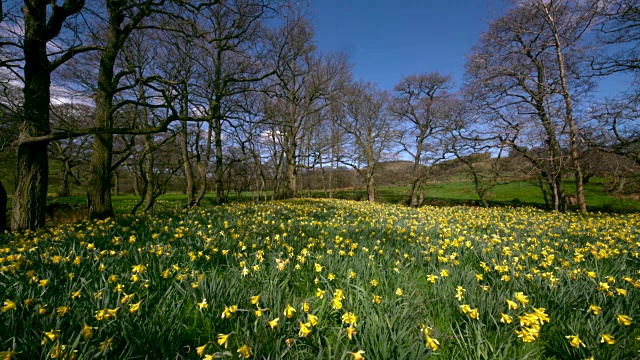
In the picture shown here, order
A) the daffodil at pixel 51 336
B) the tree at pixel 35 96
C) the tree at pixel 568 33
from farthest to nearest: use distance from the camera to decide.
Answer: the tree at pixel 568 33, the tree at pixel 35 96, the daffodil at pixel 51 336

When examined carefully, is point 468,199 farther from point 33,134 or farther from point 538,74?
point 33,134

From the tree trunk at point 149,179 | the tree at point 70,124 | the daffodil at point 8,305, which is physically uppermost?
the tree at point 70,124

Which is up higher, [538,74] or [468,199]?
[538,74]


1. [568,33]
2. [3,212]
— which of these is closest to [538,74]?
[568,33]

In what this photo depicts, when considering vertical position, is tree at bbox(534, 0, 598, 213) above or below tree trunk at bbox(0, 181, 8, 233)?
above

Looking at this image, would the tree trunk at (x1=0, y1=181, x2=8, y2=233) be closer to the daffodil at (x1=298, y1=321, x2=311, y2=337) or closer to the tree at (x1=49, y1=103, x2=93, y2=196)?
the tree at (x1=49, y1=103, x2=93, y2=196)

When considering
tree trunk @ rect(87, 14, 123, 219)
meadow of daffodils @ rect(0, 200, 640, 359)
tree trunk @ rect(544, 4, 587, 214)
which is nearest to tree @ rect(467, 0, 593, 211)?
tree trunk @ rect(544, 4, 587, 214)

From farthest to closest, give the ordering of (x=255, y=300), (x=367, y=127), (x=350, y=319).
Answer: (x=367, y=127)
(x=255, y=300)
(x=350, y=319)

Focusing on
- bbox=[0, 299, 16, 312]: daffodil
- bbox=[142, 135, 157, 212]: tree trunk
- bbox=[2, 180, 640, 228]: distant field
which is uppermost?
A: bbox=[142, 135, 157, 212]: tree trunk

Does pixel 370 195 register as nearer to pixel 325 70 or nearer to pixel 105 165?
pixel 325 70

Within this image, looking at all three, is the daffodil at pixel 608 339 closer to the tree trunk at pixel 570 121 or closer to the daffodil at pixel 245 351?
the daffodil at pixel 245 351

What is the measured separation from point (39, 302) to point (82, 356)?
858 millimetres

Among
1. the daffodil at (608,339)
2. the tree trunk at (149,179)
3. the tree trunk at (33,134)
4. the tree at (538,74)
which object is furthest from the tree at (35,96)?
the tree at (538,74)

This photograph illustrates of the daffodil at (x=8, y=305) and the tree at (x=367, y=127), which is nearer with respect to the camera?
the daffodil at (x=8, y=305)
